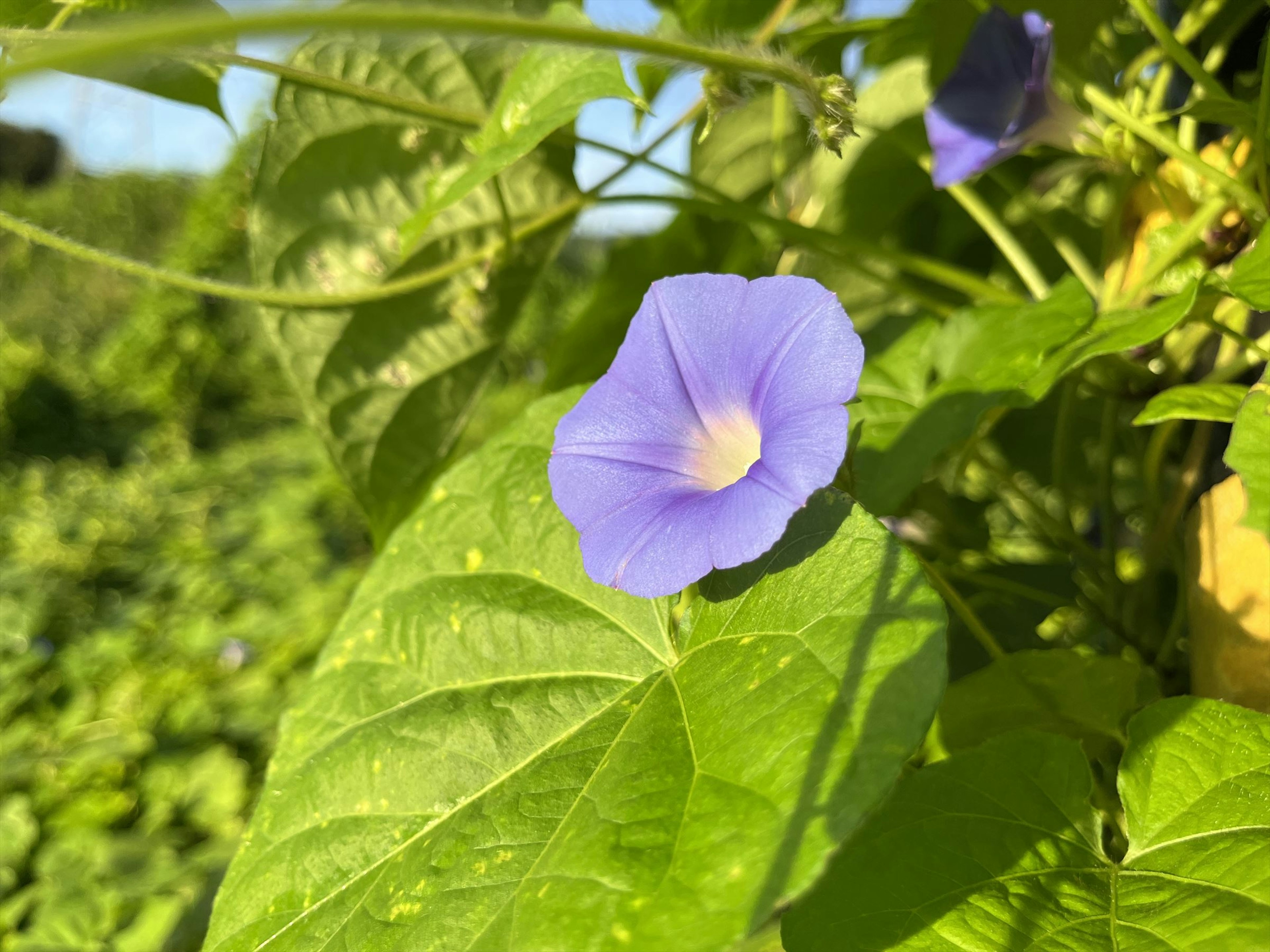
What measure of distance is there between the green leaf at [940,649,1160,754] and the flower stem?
572 millimetres

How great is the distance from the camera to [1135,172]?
879mm

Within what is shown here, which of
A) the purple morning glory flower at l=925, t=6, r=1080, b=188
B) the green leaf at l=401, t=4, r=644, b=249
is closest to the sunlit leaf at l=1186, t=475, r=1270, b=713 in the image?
the purple morning glory flower at l=925, t=6, r=1080, b=188

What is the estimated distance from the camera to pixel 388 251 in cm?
112

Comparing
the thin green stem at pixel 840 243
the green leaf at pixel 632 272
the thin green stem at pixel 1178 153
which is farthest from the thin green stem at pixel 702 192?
the green leaf at pixel 632 272

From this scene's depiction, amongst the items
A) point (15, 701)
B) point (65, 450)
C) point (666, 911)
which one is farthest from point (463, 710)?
point (65, 450)

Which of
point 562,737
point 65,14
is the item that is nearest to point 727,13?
point 65,14

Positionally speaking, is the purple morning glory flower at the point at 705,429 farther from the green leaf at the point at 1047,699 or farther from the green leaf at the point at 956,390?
the green leaf at the point at 1047,699

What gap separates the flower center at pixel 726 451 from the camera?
28.5 inches

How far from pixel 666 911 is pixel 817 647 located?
0.17 m

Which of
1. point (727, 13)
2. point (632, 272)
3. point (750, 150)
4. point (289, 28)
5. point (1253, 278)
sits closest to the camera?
point (289, 28)

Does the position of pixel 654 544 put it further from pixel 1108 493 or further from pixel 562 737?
pixel 1108 493

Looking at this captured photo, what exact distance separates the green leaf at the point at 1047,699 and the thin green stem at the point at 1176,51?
46 cm

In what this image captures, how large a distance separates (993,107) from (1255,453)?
20.5 inches

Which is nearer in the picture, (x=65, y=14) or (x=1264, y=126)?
(x=1264, y=126)
